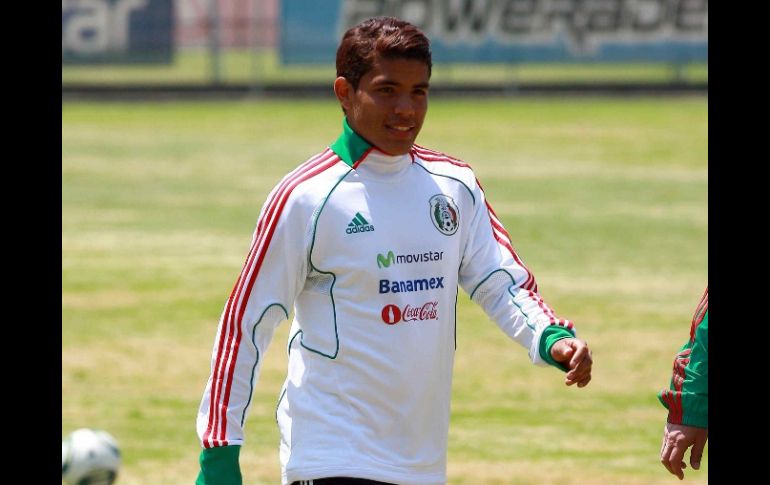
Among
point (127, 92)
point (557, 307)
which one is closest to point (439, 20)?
point (127, 92)

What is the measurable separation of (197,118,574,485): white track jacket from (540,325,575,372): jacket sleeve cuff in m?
0.01

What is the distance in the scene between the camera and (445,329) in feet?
15.3

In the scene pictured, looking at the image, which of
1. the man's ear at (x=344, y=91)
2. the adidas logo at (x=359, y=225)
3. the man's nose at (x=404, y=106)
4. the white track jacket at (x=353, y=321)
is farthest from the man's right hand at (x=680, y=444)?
the man's ear at (x=344, y=91)

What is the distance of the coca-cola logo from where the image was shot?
454cm

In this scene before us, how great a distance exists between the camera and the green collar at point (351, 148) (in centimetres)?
463

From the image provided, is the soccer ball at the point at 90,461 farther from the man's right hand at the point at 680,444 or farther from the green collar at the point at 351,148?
the man's right hand at the point at 680,444

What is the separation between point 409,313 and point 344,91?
72cm

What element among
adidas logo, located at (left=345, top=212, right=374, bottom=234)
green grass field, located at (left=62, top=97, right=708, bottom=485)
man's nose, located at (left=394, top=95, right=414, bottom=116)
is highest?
man's nose, located at (left=394, top=95, right=414, bottom=116)

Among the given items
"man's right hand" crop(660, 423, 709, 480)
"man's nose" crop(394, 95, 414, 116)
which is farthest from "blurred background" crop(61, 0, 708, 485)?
"man's nose" crop(394, 95, 414, 116)

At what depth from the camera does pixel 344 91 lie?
4.67 metres

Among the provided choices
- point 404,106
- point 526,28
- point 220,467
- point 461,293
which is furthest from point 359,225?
point 526,28

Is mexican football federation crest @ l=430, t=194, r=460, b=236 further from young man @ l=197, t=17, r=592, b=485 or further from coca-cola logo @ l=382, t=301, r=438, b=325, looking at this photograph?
coca-cola logo @ l=382, t=301, r=438, b=325

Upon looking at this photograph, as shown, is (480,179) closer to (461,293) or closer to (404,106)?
(461,293)
